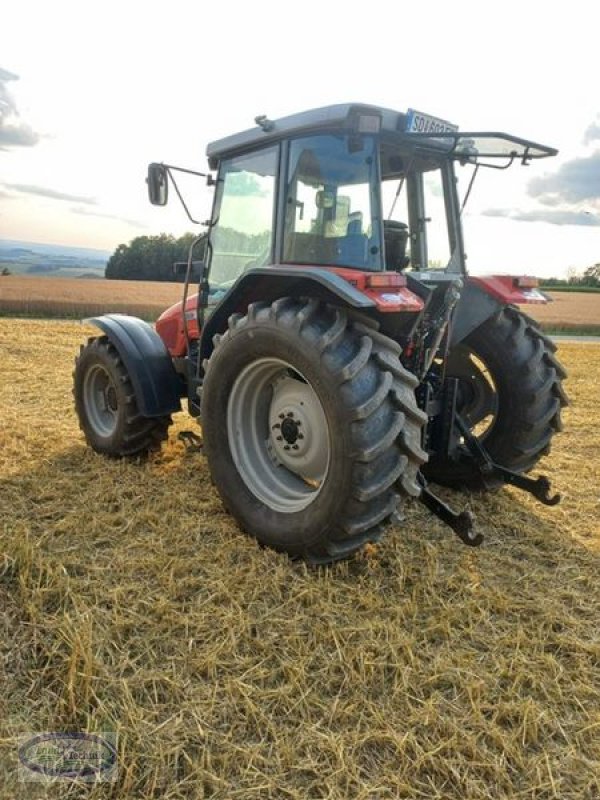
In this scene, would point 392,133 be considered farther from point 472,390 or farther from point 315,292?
point 472,390

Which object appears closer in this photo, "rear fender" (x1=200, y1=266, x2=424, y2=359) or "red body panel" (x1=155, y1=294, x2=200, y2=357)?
"rear fender" (x1=200, y1=266, x2=424, y2=359)

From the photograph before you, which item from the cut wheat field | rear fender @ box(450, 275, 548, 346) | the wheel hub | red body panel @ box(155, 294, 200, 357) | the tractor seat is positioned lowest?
the cut wheat field

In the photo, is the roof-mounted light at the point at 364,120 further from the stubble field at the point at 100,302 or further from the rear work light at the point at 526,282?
the stubble field at the point at 100,302

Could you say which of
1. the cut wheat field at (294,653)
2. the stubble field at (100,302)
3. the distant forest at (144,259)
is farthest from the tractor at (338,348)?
the distant forest at (144,259)

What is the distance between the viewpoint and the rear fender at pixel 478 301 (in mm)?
3920

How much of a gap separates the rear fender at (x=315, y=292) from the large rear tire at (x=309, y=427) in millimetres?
137

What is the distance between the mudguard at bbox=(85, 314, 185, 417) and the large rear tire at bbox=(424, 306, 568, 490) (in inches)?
73.9

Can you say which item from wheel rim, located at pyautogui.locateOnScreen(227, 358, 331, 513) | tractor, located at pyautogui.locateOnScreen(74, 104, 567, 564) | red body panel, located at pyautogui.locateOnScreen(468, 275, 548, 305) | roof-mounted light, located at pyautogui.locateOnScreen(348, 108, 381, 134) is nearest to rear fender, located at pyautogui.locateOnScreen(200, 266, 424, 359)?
tractor, located at pyautogui.locateOnScreen(74, 104, 567, 564)

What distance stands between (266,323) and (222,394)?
0.59 m

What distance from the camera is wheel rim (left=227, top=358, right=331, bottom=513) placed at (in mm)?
3398

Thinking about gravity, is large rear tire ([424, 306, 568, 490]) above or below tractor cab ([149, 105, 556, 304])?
below

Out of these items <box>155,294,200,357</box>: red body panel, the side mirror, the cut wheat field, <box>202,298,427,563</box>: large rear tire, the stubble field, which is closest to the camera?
the cut wheat field

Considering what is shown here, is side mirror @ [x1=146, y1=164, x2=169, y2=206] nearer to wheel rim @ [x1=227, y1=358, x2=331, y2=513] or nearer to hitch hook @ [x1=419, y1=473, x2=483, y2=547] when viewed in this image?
wheel rim @ [x1=227, y1=358, x2=331, y2=513]

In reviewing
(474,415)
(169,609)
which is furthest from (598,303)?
(169,609)
